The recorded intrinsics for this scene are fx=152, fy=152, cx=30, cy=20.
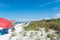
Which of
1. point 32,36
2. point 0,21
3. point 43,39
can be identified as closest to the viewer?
point 43,39

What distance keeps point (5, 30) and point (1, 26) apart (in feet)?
2.44

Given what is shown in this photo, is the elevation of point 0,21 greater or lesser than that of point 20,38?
greater

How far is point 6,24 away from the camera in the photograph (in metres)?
16.8

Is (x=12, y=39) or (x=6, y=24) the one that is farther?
(x=6, y=24)

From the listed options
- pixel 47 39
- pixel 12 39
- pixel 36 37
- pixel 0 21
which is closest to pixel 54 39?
pixel 47 39

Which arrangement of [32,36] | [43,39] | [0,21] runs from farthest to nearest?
[0,21] < [32,36] < [43,39]

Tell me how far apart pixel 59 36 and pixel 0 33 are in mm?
7131

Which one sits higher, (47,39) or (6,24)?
(6,24)

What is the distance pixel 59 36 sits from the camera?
1144 centimetres

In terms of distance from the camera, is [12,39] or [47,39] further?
[12,39]

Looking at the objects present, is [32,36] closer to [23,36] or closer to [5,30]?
[23,36]

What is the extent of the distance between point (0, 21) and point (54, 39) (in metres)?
7.21

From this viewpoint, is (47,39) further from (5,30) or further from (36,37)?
(5,30)

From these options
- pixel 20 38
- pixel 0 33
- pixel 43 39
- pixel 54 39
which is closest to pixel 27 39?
pixel 20 38
